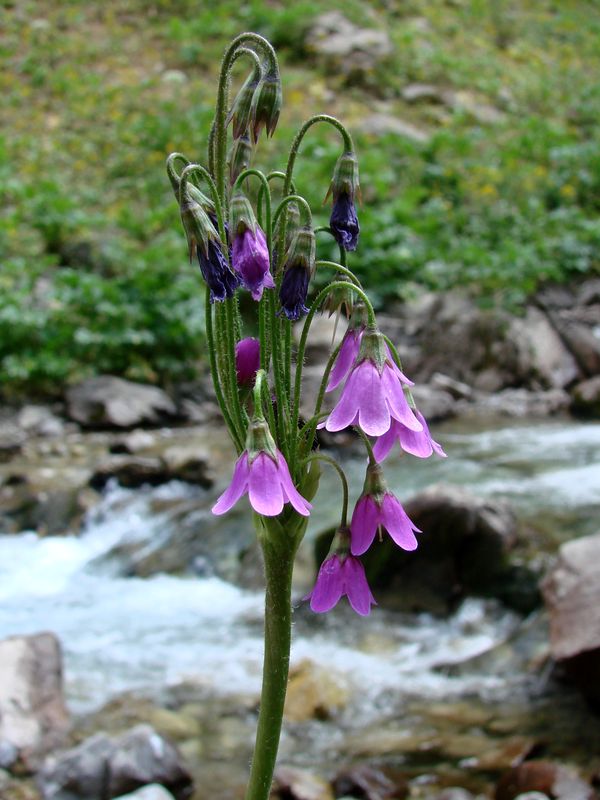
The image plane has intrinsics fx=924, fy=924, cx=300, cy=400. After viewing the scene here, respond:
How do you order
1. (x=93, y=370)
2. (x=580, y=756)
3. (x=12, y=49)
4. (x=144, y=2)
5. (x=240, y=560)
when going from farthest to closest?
1. (x=144, y=2)
2. (x=12, y=49)
3. (x=93, y=370)
4. (x=240, y=560)
5. (x=580, y=756)


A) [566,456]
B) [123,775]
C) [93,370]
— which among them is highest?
[123,775]

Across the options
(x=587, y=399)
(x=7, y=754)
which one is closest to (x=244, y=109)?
(x=7, y=754)

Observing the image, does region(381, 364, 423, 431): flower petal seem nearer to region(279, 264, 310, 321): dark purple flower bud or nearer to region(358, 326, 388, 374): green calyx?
region(358, 326, 388, 374): green calyx

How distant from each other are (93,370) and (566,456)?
453cm

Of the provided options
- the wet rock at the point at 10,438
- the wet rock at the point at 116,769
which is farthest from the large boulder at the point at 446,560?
the wet rock at the point at 10,438

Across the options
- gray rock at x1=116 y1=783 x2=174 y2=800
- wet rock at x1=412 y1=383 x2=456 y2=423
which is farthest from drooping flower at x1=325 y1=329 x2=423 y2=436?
wet rock at x1=412 y1=383 x2=456 y2=423

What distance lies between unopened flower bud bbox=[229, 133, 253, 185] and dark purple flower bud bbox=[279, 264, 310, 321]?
0.54 feet

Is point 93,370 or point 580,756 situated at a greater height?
point 580,756

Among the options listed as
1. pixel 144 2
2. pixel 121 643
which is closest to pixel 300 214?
pixel 121 643

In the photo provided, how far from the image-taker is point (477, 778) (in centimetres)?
308

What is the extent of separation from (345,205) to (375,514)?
1.60 feet

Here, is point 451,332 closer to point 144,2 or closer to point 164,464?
point 164,464

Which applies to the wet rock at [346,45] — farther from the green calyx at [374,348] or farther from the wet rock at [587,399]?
the green calyx at [374,348]

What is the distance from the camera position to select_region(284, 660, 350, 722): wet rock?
12.2 ft
